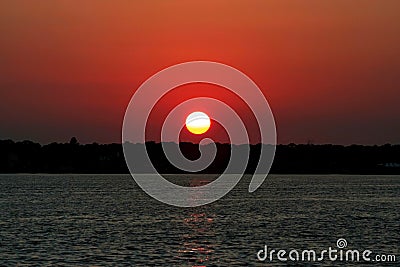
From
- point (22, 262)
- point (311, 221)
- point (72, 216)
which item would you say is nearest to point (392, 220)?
point (311, 221)

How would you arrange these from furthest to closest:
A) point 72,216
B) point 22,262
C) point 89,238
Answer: point 72,216 < point 89,238 < point 22,262

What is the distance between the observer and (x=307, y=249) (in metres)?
61.5

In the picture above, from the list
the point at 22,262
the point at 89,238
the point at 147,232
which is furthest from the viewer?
the point at 147,232

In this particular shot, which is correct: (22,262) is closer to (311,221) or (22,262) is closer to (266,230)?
(266,230)

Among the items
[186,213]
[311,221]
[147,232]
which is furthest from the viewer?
[186,213]

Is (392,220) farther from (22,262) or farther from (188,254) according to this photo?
(22,262)

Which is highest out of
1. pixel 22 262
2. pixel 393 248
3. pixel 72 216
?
pixel 72 216

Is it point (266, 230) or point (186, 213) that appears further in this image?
point (186, 213)

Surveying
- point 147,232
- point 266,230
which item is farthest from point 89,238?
point 266,230

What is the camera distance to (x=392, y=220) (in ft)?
289

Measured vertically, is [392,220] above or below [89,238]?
above

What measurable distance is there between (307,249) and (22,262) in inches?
818

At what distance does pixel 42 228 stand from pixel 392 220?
36.3m

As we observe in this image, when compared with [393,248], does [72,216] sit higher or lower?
higher
